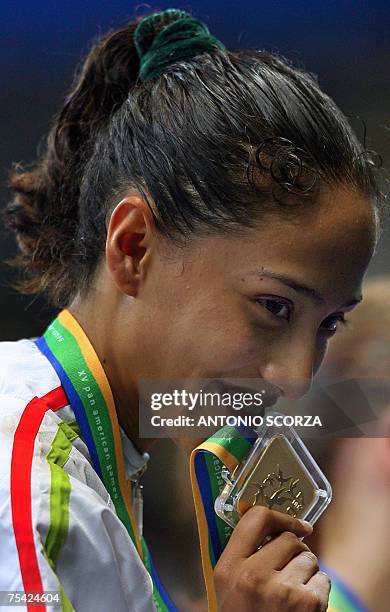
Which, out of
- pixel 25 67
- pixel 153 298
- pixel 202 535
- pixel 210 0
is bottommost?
pixel 202 535

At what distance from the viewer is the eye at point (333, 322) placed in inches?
26.2

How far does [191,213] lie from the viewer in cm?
68

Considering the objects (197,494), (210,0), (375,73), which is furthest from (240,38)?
(197,494)

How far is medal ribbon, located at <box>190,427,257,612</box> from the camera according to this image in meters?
0.66

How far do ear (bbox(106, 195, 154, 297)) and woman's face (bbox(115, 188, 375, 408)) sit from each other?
0.03 metres

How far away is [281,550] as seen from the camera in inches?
24.5

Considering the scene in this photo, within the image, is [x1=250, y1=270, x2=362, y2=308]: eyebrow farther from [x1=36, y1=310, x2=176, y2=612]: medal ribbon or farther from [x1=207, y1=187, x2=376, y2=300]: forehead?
[x1=36, y1=310, x2=176, y2=612]: medal ribbon

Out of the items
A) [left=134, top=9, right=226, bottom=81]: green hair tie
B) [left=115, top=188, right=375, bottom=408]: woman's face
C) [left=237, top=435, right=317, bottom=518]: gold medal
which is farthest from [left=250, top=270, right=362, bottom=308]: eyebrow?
[left=134, top=9, right=226, bottom=81]: green hair tie

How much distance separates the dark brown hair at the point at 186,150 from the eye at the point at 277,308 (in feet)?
0.19

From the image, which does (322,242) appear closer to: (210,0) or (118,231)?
(118,231)

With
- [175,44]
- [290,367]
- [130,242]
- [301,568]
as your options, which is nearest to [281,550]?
[301,568]

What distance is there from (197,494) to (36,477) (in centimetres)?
15

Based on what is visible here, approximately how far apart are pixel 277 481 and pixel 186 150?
26 centimetres

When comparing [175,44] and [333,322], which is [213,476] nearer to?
[333,322]
